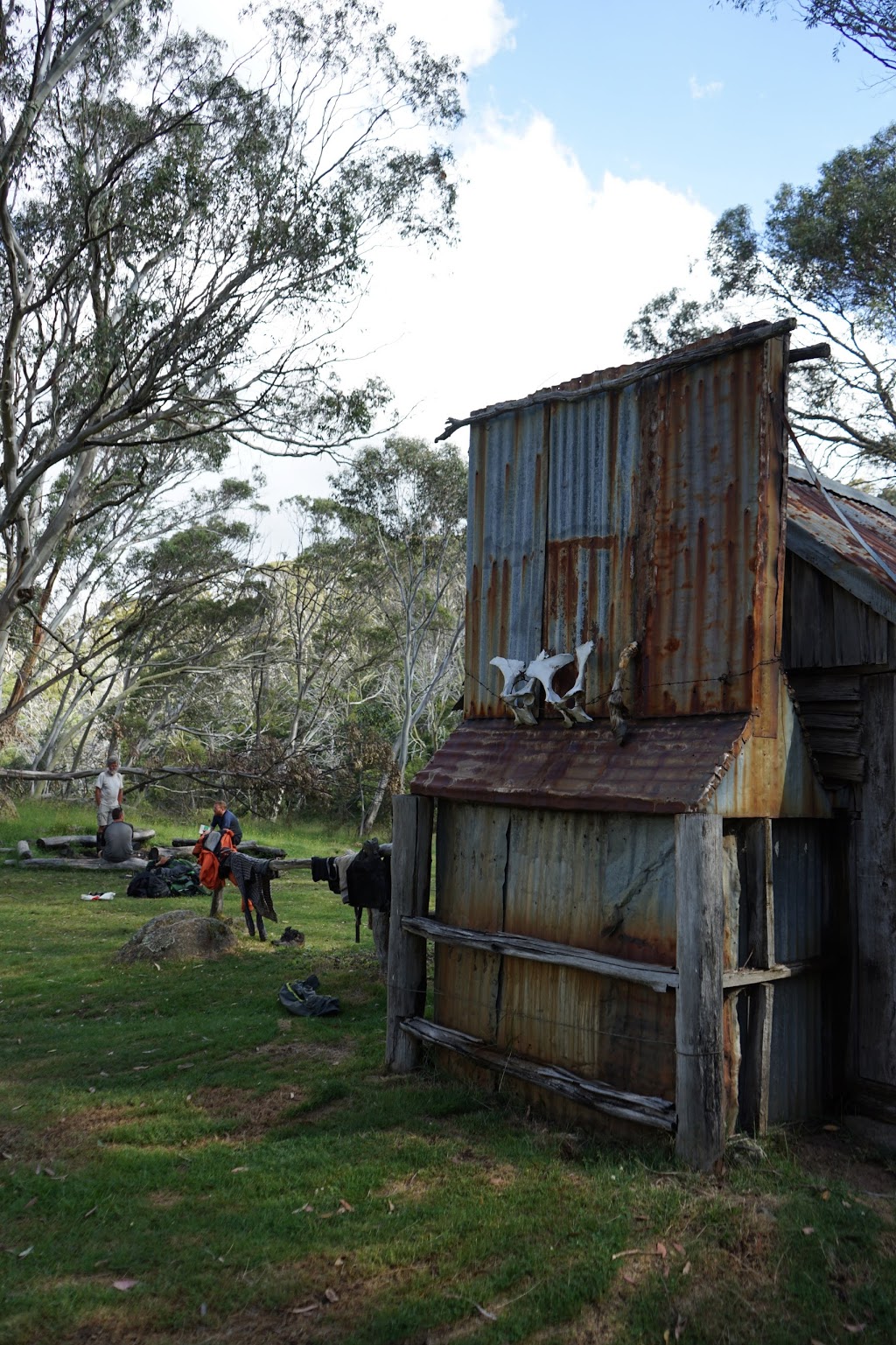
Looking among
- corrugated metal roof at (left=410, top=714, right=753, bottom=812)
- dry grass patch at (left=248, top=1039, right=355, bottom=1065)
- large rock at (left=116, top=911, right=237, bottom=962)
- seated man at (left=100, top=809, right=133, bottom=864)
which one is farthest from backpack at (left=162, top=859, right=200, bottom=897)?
corrugated metal roof at (left=410, top=714, right=753, bottom=812)

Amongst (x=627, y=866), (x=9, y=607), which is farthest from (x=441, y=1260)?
(x=9, y=607)

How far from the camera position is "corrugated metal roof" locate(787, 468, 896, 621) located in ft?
21.3

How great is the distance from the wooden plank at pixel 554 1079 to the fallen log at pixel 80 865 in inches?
552

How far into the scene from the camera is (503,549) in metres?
7.95

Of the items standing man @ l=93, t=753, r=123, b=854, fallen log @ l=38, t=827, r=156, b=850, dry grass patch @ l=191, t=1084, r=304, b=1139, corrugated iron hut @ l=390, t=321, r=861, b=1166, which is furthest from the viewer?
fallen log @ l=38, t=827, r=156, b=850

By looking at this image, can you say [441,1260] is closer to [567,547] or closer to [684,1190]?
[684,1190]

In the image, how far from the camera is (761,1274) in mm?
4574

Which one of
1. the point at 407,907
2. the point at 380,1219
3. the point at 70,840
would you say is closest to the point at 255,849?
the point at 407,907

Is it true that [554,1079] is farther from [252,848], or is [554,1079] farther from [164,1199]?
[252,848]

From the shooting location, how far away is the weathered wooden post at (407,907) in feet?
25.1

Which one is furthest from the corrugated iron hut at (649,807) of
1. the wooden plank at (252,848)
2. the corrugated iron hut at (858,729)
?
the wooden plank at (252,848)

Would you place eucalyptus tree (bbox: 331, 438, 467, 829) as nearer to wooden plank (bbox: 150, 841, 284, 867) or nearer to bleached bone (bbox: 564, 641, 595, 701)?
wooden plank (bbox: 150, 841, 284, 867)

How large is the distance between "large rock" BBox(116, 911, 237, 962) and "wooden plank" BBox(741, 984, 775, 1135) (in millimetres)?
7610

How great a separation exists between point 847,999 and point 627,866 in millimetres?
1982
